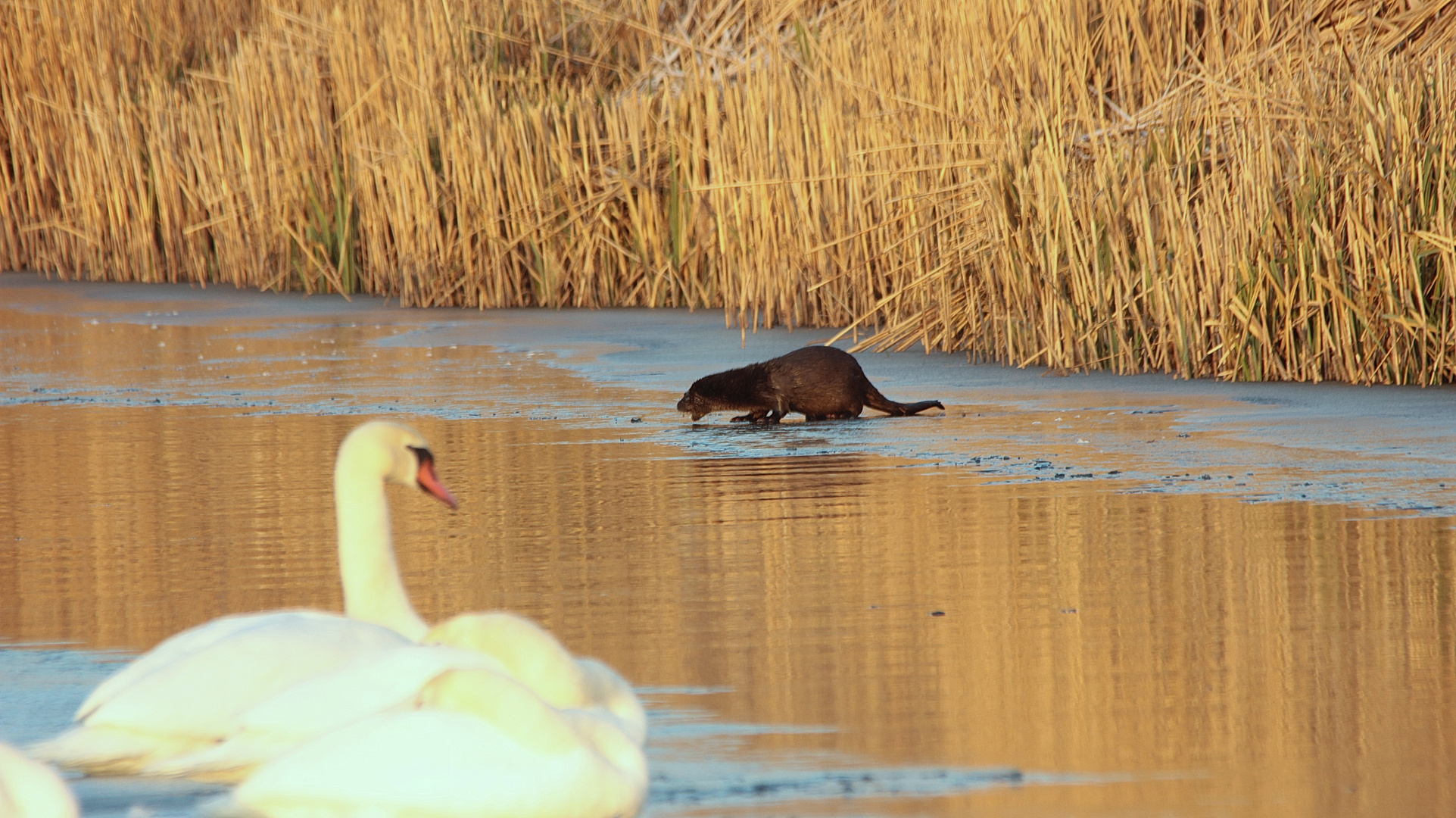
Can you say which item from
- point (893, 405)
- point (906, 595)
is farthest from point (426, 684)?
point (893, 405)

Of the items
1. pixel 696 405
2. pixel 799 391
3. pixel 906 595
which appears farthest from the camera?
pixel 799 391

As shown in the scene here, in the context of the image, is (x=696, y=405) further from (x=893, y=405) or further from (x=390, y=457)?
(x=390, y=457)

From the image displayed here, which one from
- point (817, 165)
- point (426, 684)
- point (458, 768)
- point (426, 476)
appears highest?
point (817, 165)

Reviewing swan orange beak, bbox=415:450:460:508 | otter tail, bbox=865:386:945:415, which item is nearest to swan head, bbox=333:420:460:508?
swan orange beak, bbox=415:450:460:508

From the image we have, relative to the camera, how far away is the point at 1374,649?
163 inches

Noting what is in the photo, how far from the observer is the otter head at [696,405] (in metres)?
8.87

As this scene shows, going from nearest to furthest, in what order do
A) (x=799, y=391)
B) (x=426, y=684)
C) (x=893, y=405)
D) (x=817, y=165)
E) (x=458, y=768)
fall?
(x=458, y=768) → (x=426, y=684) → (x=893, y=405) → (x=799, y=391) → (x=817, y=165)

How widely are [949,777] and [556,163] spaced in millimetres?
11451

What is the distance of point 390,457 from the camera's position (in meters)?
4.11

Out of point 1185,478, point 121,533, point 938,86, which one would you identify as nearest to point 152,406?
point 121,533

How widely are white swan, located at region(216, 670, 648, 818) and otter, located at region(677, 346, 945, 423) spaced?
5.73 meters

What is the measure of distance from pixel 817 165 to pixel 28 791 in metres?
9.74

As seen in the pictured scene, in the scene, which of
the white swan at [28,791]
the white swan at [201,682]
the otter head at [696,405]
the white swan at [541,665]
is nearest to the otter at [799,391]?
the otter head at [696,405]

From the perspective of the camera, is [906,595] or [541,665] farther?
[906,595]
